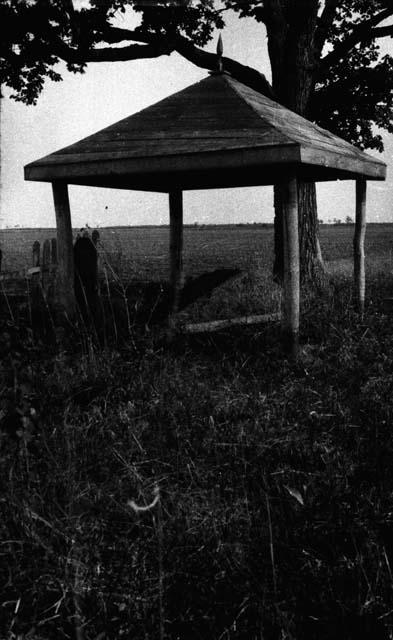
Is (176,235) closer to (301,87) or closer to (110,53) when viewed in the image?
(301,87)

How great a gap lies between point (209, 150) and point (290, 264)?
1.35 m

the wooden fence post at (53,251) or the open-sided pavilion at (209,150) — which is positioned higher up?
the open-sided pavilion at (209,150)

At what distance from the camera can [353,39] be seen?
13.2 metres

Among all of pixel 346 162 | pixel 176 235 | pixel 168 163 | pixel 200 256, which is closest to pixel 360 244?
pixel 346 162

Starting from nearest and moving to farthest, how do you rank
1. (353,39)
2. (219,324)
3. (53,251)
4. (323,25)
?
(219,324)
(353,39)
(323,25)
(53,251)

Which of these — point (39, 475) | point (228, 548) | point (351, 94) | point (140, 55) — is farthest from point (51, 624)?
point (351, 94)

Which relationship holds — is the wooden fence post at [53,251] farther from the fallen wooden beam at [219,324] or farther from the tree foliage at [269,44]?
the fallen wooden beam at [219,324]

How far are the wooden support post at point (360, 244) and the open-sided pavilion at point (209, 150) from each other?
72 centimetres

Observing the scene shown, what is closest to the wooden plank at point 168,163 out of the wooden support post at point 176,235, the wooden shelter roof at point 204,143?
the wooden shelter roof at point 204,143

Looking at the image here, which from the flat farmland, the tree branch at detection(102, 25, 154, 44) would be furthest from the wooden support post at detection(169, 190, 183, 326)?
the tree branch at detection(102, 25, 154, 44)

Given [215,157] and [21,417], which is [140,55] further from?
[21,417]

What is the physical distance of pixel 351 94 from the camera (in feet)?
45.5

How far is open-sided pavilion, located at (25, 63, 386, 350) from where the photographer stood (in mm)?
5430

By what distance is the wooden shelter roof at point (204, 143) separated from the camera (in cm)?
540
